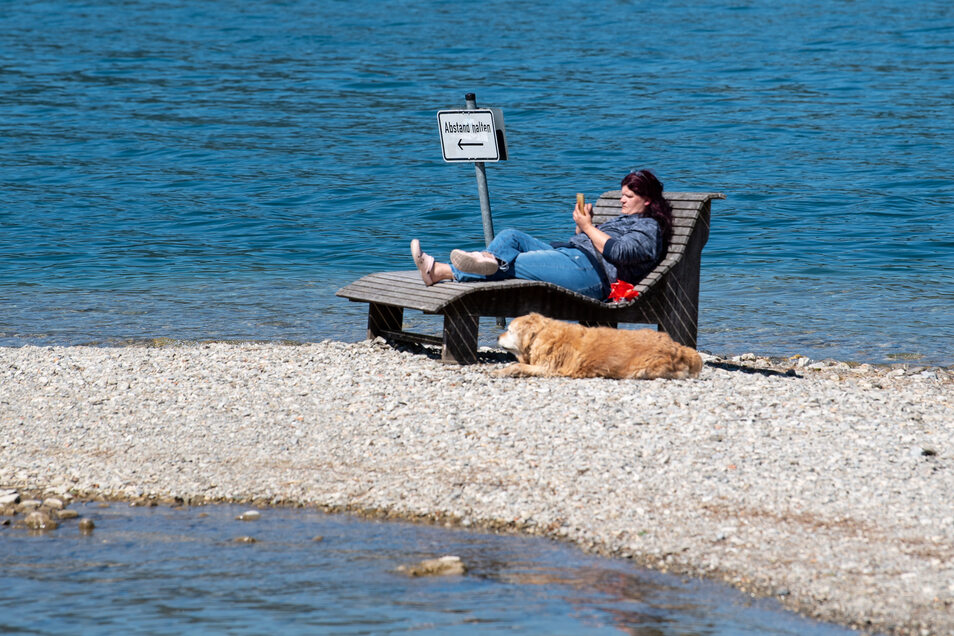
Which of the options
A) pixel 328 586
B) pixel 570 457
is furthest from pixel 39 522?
pixel 570 457

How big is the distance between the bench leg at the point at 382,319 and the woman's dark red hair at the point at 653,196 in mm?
2020

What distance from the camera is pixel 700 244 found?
859 cm

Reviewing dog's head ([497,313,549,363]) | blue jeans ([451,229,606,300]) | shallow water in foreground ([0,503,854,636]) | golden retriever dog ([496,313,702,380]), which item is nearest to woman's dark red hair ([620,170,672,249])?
blue jeans ([451,229,606,300])

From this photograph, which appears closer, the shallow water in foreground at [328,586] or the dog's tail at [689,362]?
the shallow water in foreground at [328,586]

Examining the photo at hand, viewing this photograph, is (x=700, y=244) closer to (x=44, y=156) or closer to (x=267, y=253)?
(x=267, y=253)

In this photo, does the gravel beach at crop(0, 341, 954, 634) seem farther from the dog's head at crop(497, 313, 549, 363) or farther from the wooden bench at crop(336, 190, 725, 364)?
the wooden bench at crop(336, 190, 725, 364)

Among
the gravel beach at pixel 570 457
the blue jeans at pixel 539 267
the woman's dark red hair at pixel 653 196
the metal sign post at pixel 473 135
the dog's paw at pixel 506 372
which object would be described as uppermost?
the metal sign post at pixel 473 135

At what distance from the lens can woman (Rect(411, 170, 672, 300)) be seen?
812cm

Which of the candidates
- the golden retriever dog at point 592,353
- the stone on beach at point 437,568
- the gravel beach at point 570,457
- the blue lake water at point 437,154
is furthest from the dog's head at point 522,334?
the blue lake water at point 437,154

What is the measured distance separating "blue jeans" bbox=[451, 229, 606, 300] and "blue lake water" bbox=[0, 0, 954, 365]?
245 centimetres

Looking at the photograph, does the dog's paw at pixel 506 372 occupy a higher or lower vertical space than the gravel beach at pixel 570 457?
higher

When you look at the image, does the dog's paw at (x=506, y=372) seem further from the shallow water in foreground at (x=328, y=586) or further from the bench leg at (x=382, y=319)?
the shallow water in foreground at (x=328, y=586)

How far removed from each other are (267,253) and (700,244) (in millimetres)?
8724

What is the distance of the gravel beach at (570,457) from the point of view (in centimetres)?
486
